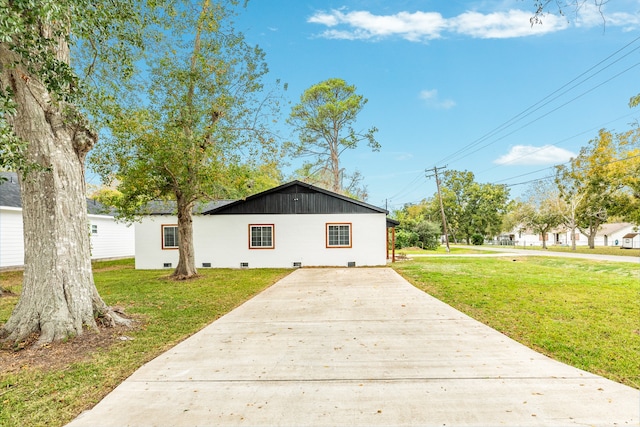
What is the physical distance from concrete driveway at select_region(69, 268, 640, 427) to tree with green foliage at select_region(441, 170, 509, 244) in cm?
3921

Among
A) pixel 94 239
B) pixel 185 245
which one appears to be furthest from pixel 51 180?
pixel 94 239

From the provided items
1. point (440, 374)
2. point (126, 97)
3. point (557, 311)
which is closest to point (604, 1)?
point (440, 374)

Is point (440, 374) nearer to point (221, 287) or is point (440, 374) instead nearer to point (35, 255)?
point (35, 255)

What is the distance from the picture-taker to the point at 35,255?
164 inches

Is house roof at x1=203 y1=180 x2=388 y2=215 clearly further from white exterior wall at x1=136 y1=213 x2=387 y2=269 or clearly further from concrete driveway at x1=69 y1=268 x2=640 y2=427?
concrete driveway at x1=69 y1=268 x2=640 y2=427

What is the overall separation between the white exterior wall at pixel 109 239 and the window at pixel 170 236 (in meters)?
4.93

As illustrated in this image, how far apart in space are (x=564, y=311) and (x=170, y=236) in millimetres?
14014

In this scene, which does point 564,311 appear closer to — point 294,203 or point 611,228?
point 294,203

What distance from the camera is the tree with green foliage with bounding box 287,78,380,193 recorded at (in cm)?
2172

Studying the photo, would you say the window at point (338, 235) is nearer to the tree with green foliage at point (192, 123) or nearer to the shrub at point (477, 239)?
the tree with green foliage at point (192, 123)

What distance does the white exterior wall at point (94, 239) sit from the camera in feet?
40.8

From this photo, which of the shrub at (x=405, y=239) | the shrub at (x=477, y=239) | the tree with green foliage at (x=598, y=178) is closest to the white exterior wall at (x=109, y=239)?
the shrub at (x=405, y=239)

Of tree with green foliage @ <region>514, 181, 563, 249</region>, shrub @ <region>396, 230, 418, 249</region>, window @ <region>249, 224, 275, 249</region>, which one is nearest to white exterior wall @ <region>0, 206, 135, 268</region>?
window @ <region>249, 224, 275, 249</region>

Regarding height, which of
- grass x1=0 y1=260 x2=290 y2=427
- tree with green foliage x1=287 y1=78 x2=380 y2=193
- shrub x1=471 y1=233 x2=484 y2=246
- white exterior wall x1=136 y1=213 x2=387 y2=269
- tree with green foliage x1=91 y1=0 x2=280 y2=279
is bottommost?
shrub x1=471 y1=233 x2=484 y2=246
